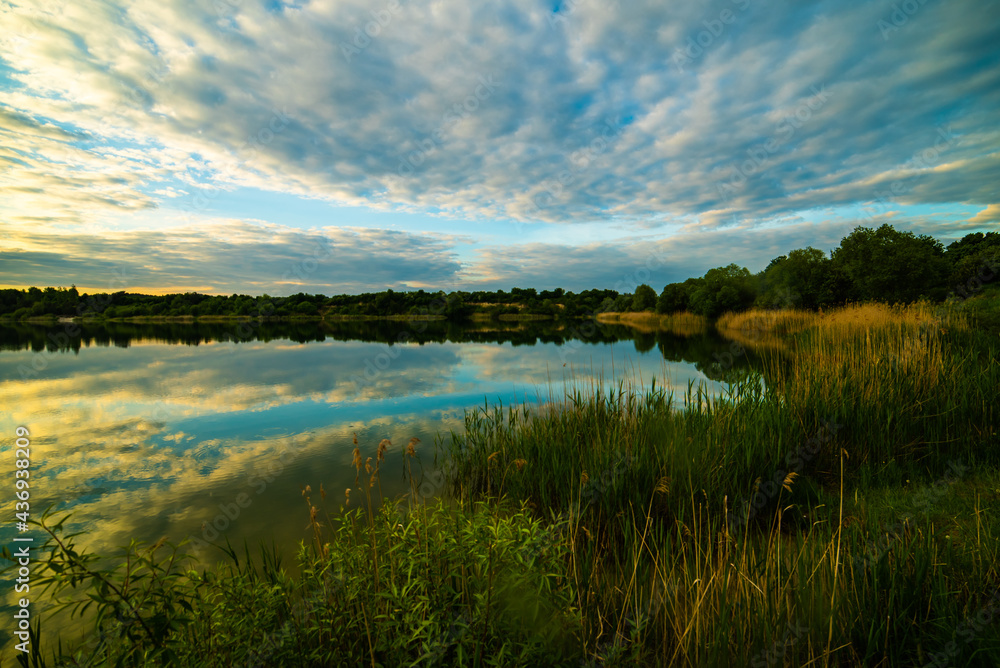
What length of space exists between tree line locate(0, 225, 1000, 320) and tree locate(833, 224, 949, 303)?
0.05 metres

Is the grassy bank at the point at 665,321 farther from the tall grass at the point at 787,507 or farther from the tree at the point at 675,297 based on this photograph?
the tall grass at the point at 787,507

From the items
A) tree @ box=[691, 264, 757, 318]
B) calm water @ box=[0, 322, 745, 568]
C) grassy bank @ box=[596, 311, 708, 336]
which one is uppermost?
tree @ box=[691, 264, 757, 318]

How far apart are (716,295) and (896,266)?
20.2 m

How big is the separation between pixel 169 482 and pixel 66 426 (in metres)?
6.40

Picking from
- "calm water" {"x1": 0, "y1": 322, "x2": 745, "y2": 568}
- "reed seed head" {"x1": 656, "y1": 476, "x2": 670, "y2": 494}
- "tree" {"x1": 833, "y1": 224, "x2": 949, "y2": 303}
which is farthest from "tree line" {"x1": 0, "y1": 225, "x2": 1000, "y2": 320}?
"reed seed head" {"x1": 656, "y1": 476, "x2": 670, "y2": 494}

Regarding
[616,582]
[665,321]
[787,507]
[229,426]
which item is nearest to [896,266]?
[787,507]

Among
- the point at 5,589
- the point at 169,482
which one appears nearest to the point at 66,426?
the point at 169,482

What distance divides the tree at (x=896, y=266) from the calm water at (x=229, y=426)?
12.6 meters

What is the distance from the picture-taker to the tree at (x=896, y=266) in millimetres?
22672

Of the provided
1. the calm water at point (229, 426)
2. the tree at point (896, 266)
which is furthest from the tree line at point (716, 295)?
the calm water at point (229, 426)

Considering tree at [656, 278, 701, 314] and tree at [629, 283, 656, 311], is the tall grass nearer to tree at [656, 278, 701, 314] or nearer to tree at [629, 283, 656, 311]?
tree at [656, 278, 701, 314]

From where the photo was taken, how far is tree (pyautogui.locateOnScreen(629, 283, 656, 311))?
64188 mm

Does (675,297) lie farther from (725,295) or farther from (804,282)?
(804,282)

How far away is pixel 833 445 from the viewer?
5.67 metres
